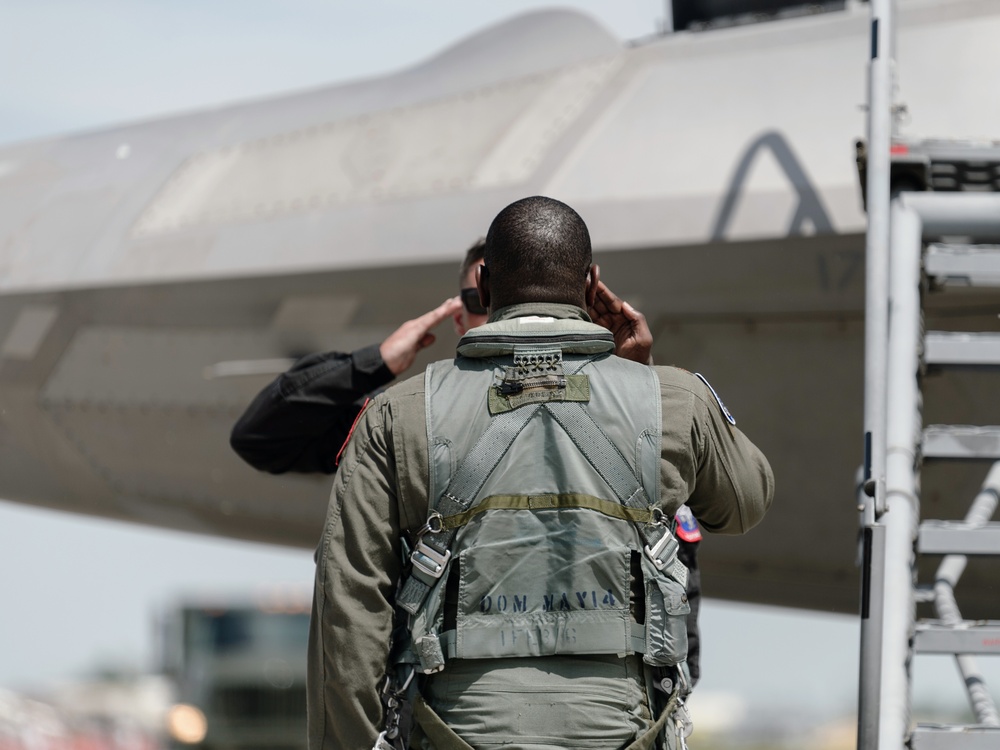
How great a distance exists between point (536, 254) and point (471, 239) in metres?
3.14

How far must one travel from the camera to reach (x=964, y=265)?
11.7 ft

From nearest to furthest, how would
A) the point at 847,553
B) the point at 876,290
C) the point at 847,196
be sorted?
1. the point at 876,290
2. the point at 847,196
3. the point at 847,553

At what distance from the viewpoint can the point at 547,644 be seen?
6.88 feet

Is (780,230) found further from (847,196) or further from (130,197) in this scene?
(130,197)

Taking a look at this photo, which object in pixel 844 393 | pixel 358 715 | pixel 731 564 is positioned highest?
pixel 358 715

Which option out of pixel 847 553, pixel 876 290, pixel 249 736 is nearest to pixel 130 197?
pixel 847 553

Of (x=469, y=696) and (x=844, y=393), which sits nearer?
(x=469, y=696)

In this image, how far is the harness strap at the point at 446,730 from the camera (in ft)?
6.77

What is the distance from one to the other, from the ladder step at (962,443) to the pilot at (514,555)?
1.33 metres

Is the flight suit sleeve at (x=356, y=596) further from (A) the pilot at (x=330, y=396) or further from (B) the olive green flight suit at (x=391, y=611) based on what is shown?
(A) the pilot at (x=330, y=396)

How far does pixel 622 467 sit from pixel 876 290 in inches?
54.7

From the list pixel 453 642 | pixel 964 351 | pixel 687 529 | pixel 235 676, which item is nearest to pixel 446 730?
pixel 453 642

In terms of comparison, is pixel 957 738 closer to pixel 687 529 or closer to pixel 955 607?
pixel 955 607

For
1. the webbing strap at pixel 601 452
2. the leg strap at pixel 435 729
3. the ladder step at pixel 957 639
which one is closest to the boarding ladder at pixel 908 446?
the ladder step at pixel 957 639
